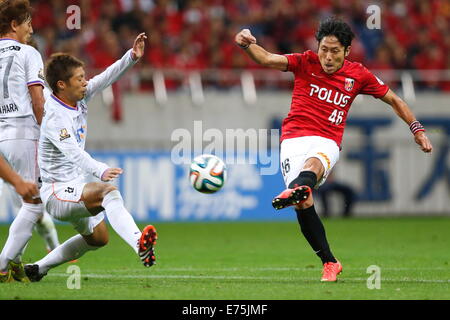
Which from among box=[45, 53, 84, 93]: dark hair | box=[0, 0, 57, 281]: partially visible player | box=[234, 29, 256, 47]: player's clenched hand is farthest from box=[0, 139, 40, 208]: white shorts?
box=[234, 29, 256, 47]: player's clenched hand

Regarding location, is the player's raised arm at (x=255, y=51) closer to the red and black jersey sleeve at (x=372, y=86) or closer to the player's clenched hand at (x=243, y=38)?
the player's clenched hand at (x=243, y=38)

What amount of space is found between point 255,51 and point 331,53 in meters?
0.69

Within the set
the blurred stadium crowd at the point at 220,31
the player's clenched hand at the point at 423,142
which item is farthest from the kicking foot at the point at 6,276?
the blurred stadium crowd at the point at 220,31

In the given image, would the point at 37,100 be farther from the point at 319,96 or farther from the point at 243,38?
the point at 319,96

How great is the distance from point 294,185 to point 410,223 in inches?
404

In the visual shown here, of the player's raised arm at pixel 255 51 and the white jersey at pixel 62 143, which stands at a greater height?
the player's raised arm at pixel 255 51

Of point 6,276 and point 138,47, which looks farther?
point 138,47

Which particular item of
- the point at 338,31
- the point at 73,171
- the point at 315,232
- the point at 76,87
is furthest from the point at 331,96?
the point at 73,171

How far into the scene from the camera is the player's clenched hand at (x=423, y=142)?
25.6 feet

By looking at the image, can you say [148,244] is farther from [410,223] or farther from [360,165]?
[360,165]

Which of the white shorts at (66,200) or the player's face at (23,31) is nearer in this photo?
the white shorts at (66,200)

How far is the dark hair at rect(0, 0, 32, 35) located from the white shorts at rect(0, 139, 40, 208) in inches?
38.8

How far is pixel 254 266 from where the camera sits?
30.8ft

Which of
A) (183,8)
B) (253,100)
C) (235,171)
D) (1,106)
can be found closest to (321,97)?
(1,106)
